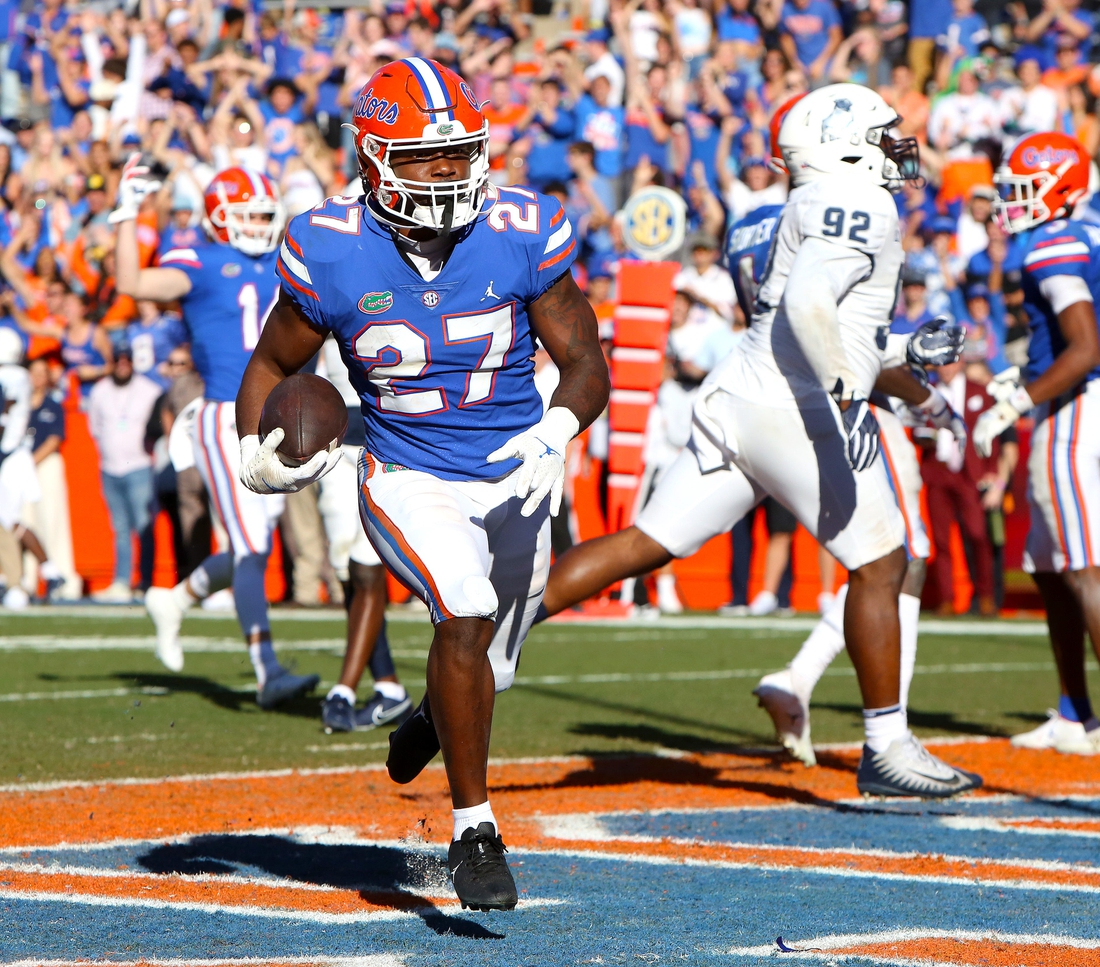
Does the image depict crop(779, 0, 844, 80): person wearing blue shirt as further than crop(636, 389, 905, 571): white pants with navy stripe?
Yes

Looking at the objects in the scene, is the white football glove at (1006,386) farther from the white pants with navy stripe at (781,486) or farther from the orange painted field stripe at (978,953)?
the orange painted field stripe at (978,953)

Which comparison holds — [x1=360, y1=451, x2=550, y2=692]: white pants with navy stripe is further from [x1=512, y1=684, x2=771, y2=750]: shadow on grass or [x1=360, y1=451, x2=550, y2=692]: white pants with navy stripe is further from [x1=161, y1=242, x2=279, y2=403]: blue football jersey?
[x1=161, y1=242, x2=279, y2=403]: blue football jersey

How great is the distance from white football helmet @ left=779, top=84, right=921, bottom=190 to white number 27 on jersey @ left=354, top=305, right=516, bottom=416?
1590mm

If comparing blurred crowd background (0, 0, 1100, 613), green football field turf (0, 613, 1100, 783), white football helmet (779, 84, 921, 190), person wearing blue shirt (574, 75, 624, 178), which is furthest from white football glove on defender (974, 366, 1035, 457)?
person wearing blue shirt (574, 75, 624, 178)

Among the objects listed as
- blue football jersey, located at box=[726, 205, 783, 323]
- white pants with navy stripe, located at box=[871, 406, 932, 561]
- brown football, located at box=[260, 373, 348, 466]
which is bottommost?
white pants with navy stripe, located at box=[871, 406, 932, 561]

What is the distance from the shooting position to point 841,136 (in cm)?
494

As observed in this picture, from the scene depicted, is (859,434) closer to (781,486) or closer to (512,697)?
(781,486)

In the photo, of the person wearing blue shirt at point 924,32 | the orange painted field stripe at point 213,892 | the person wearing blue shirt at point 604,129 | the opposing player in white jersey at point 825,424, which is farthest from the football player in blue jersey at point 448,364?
the person wearing blue shirt at point 924,32

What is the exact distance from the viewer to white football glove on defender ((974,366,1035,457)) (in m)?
5.67

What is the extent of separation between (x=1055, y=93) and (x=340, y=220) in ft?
40.4

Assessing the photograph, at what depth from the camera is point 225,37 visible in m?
17.2

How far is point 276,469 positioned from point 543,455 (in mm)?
581

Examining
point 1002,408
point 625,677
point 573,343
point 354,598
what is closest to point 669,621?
point 625,677

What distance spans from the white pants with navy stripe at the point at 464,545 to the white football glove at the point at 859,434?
1.15m
